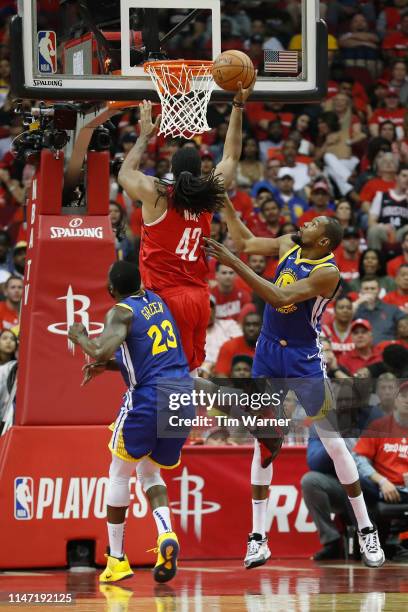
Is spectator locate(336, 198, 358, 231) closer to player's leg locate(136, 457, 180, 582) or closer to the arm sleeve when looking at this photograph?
the arm sleeve

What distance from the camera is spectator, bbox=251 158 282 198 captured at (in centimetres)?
1572

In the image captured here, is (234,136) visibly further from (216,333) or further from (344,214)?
(344,214)

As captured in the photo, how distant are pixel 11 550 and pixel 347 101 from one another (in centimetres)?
985

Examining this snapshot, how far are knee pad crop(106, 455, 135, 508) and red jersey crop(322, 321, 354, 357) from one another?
16.4 feet

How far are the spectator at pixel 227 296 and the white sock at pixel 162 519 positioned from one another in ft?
17.9

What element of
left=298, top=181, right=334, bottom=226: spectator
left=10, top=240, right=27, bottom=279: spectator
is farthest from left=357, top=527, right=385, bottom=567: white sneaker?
left=298, top=181, right=334, bottom=226: spectator

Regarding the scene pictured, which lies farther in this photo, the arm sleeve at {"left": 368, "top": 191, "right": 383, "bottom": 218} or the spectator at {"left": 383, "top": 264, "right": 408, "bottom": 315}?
the arm sleeve at {"left": 368, "top": 191, "right": 383, "bottom": 218}

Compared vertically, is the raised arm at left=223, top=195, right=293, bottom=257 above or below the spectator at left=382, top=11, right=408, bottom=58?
below

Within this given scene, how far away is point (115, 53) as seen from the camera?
9.36m

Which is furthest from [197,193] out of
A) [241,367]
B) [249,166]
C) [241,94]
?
[249,166]

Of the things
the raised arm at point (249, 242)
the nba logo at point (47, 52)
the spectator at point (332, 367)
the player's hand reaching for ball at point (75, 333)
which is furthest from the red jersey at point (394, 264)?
the player's hand reaching for ball at point (75, 333)

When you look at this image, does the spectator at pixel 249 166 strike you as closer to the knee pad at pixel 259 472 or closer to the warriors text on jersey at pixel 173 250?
the warriors text on jersey at pixel 173 250

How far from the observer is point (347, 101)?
57.9ft

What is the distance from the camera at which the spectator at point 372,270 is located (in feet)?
46.7
